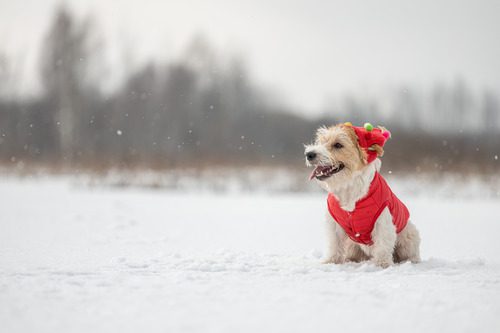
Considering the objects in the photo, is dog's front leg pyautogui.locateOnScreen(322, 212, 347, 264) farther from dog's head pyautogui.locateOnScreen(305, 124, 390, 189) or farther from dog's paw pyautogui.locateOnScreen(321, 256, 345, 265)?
dog's head pyautogui.locateOnScreen(305, 124, 390, 189)

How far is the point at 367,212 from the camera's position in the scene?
386 cm

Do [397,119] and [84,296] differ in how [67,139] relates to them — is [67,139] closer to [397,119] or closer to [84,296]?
[397,119]

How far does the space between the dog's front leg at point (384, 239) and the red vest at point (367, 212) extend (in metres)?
0.05

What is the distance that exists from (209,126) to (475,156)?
12.2m

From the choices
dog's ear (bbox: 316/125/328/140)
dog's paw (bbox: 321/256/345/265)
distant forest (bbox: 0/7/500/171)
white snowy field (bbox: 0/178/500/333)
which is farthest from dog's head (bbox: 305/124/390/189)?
distant forest (bbox: 0/7/500/171)

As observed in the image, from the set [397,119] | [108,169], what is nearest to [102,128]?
[108,169]

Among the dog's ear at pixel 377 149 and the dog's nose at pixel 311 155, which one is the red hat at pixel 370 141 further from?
the dog's nose at pixel 311 155

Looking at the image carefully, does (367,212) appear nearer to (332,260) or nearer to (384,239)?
(384,239)

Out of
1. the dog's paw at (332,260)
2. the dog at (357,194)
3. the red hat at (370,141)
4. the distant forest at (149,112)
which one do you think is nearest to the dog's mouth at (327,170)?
the dog at (357,194)

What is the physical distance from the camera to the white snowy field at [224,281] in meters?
2.41

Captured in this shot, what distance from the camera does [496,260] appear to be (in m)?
4.52

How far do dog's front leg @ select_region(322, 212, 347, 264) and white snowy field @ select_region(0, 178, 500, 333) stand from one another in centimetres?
21

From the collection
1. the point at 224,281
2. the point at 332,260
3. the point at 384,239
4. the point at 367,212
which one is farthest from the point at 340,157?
the point at 224,281

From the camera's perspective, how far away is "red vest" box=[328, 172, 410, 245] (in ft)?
12.7
